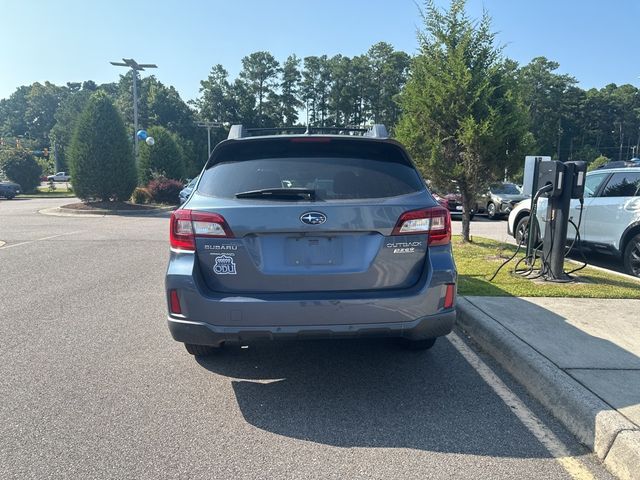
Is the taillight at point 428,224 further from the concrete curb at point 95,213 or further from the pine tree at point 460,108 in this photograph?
the concrete curb at point 95,213

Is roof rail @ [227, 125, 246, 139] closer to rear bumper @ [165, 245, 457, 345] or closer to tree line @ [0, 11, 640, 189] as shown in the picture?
rear bumper @ [165, 245, 457, 345]

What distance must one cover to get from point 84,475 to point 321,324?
5.19 ft

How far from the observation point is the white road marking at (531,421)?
2.78 meters

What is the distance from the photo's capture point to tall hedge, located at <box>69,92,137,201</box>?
22.3 meters

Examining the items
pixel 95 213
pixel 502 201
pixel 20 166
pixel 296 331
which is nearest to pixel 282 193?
pixel 296 331

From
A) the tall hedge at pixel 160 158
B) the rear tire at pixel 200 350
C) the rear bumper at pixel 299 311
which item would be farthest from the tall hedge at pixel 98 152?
the rear bumper at pixel 299 311

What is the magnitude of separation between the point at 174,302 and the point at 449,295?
191cm

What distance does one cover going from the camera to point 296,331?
326 centimetres

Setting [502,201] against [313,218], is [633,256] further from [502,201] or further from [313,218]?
[502,201]

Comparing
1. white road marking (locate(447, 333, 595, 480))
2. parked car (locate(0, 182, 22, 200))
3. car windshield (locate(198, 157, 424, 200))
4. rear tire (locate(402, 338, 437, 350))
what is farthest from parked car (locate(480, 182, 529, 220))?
parked car (locate(0, 182, 22, 200))

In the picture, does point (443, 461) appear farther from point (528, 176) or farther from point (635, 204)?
point (635, 204)

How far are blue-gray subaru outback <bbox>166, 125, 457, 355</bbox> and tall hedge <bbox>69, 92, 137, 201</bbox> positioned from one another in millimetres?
21103

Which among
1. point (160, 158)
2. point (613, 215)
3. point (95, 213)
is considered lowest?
point (95, 213)

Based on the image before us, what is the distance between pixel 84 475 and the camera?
2.66m
